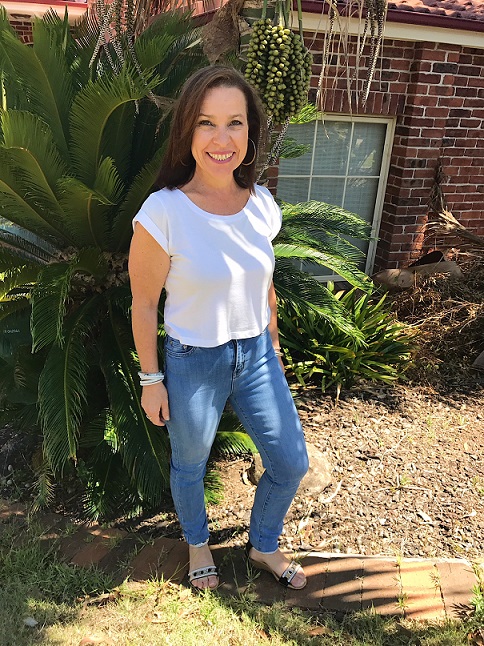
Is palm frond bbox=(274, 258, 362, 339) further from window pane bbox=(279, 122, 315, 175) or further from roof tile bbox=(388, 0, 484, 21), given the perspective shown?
roof tile bbox=(388, 0, 484, 21)

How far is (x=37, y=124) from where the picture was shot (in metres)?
2.63

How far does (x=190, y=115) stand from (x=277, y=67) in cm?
53

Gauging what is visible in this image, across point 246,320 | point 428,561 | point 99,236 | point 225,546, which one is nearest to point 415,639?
point 428,561

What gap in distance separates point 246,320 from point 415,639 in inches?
58.2

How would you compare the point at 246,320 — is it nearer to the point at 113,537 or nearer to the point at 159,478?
the point at 159,478

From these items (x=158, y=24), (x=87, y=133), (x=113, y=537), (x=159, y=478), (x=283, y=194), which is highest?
(x=158, y=24)

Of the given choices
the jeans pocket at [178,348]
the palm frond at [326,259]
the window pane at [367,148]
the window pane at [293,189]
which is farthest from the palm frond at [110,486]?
the window pane at [367,148]

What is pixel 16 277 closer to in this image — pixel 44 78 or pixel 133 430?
pixel 133 430

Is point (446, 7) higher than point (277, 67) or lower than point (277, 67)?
higher

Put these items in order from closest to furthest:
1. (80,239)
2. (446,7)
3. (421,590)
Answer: (421,590) < (80,239) < (446,7)

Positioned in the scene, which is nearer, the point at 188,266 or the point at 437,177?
the point at 188,266

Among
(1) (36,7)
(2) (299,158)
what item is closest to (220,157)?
(2) (299,158)

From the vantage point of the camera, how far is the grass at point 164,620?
2396 mm

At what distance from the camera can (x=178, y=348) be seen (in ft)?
7.04
